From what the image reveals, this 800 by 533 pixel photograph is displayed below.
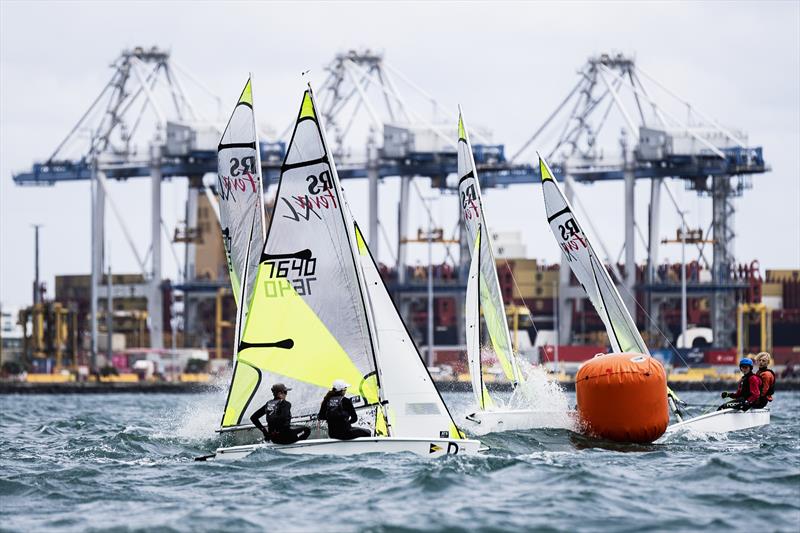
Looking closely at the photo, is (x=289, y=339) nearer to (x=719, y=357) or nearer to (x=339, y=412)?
(x=339, y=412)

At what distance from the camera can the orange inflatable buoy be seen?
1978 cm

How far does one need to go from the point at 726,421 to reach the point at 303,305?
7.52 m

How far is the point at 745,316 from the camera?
306 feet

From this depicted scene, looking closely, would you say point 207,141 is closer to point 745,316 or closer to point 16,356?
point 16,356

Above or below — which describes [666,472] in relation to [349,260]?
below

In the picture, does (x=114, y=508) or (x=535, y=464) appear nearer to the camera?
(x=114, y=508)

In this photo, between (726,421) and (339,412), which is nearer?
(339,412)

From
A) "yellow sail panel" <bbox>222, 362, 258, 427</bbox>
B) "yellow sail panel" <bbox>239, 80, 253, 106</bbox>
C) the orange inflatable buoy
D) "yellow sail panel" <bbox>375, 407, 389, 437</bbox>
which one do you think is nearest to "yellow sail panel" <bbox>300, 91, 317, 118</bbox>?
"yellow sail panel" <bbox>222, 362, 258, 427</bbox>

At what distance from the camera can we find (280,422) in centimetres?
1842

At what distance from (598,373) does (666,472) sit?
253 centimetres

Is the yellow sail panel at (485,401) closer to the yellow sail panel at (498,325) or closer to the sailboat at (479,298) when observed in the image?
the sailboat at (479,298)

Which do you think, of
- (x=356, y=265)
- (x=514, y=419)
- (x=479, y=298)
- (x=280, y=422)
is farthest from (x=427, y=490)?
(x=479, y=298)

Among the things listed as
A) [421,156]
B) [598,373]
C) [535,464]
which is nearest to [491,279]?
[598,373]

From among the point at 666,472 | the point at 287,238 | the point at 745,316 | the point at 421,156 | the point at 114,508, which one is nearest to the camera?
the point at 114,508
